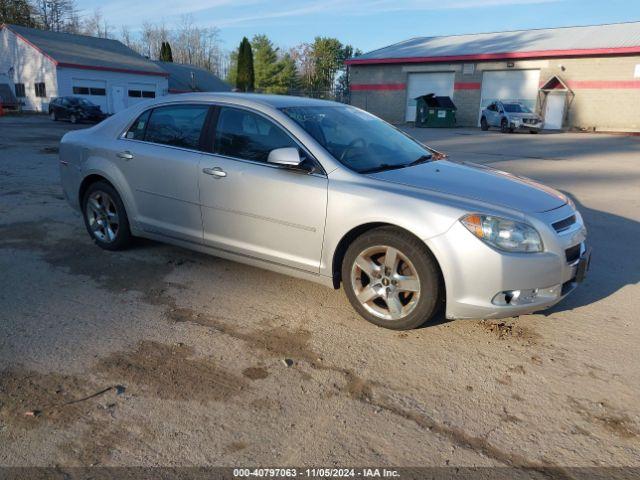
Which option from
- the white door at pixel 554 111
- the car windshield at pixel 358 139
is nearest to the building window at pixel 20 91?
the white door at pixel 554 111

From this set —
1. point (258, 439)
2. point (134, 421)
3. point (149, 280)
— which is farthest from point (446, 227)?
point (149, 280)

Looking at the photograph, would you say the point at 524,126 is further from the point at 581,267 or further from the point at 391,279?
the point at 391,279

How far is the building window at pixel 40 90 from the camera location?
122 feet

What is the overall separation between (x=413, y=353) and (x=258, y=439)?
1.26 meters

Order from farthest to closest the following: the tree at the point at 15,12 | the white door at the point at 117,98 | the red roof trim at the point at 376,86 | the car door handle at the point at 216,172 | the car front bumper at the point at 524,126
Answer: the tree at the point at 15,12 < the white door at the point at 117,98 < the red roof trim at the point at 376,86 < the car front bumper at the point at 524,126 < the car door handle at the point at 216,172

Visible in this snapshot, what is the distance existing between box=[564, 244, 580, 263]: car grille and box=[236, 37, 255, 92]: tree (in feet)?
154

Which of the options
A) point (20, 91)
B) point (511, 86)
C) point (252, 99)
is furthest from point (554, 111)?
point (20, 91)

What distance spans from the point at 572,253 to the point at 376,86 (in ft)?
119

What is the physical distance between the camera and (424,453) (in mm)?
2457

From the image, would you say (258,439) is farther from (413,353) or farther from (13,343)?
(13,343)

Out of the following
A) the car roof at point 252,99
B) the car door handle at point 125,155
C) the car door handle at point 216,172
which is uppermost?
the car roof at point 252,99

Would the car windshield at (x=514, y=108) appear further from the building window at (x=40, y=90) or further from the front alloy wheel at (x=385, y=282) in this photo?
the building window at (x=40, y=90)

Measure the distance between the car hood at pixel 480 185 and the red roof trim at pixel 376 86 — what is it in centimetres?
3411

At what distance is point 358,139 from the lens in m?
4.32
